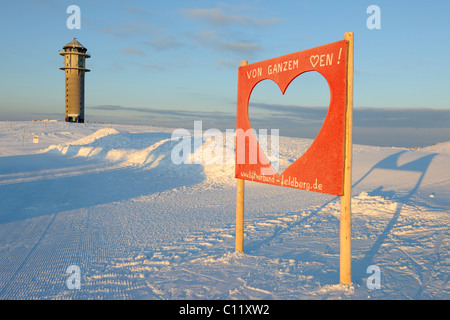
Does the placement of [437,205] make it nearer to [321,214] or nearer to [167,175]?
[321,214]

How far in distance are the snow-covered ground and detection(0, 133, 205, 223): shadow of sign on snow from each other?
8 cm

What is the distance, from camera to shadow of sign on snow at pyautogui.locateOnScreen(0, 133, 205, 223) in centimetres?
1016

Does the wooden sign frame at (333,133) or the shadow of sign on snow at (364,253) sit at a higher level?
the wooden sign frame at (333,133)

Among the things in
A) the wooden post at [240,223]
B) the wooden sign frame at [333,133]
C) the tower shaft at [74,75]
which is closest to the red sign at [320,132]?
the wooden sign frame at [333,133]

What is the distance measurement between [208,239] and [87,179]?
33.0 ft

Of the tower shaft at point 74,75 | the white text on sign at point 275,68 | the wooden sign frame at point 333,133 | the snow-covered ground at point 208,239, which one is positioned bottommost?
the snow-covered ground at point 208,239

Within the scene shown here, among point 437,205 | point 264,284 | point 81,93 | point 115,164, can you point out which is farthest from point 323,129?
point 81,93

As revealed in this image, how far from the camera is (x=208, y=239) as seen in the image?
22.9 ft

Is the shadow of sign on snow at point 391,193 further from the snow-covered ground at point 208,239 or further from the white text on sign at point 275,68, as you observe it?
the white text on sign at point 275,68

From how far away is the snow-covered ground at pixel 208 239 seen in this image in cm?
466

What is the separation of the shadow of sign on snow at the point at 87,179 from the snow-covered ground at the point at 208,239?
81 mm
